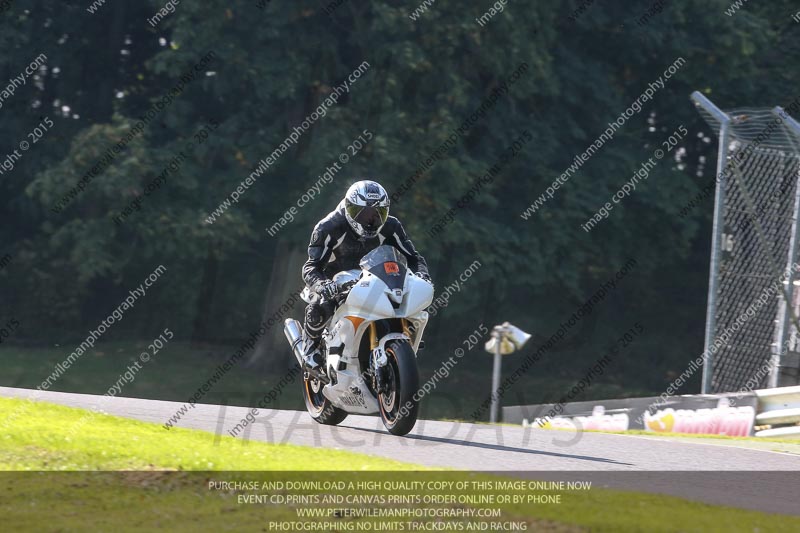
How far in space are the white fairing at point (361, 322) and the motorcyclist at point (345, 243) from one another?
0.19m

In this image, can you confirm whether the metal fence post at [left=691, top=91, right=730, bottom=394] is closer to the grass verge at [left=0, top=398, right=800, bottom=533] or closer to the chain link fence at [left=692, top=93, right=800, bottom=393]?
the chain link fence at [left=692, top=93, right=800, bottom=393]

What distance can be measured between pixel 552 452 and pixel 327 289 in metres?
2.15

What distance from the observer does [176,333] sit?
29688 millimetres

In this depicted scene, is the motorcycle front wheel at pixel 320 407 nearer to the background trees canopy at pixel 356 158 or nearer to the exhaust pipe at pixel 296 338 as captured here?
the exhaust pipe at pixel 296 338

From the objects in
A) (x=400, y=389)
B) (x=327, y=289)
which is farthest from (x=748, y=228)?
(x=400, y=389)

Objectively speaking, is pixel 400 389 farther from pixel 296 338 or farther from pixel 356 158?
pixel 356 158

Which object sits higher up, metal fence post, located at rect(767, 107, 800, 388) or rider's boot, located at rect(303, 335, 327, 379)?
metal fence post, located at rect(767, 107, 800, 388)

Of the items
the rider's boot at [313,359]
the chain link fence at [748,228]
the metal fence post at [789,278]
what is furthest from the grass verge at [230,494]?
the chain link fence at [748,228]

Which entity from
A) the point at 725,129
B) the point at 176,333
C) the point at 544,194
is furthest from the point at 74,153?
the point at 725,129

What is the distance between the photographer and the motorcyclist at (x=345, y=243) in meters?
10.4

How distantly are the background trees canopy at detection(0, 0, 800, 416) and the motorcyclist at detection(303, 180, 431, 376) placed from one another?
1291cm

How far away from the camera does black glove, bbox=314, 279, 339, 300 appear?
34.0 ft

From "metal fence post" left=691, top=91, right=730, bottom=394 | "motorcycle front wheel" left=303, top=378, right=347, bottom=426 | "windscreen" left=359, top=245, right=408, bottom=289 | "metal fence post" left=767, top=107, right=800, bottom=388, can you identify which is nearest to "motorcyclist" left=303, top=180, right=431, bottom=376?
"windscreen" left=359, top=245, right=408, bottom=289

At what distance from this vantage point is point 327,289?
34.2ft
